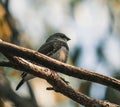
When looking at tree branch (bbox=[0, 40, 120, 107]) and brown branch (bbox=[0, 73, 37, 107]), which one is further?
brown branch (bbox=[0, 73, 37, 107])

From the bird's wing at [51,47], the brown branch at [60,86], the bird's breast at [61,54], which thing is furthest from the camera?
the bird's wing at [51,47]

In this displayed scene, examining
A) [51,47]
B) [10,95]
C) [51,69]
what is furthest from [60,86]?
[51,47]

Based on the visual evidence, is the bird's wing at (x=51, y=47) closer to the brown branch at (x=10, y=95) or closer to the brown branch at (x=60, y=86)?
the brown branch at (x=10, y=95)

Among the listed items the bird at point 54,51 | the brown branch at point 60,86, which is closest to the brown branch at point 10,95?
the bird at point 54,51

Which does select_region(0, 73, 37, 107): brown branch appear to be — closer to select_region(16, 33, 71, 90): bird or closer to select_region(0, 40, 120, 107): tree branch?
select_region(16, 33, 71, 90): bird

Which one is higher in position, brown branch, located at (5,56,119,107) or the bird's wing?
brown branch, located at (5,56,119,107)

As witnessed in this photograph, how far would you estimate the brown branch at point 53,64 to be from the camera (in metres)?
4.81

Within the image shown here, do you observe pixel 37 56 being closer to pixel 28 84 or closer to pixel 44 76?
pixel 44 76

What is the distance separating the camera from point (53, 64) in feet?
16.4

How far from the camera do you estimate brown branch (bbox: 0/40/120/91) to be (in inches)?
189

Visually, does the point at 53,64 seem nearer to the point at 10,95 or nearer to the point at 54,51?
the point at 10,95

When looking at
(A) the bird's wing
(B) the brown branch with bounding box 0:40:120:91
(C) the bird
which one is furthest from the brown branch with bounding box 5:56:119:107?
(A) the bird's wing

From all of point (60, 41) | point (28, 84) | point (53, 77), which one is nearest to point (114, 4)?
point (60, 41)

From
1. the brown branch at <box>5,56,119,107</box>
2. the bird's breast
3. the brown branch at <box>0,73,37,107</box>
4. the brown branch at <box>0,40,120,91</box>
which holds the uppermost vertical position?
the brown branch at <box>0,40,120,91</box>
